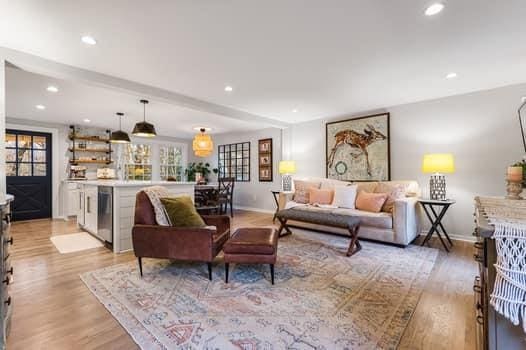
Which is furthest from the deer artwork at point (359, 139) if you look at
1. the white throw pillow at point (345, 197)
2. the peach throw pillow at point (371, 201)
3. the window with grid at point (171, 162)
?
the window with grid at point (171, 162)

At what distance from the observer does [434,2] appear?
1863 mm

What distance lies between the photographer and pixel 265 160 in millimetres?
6766

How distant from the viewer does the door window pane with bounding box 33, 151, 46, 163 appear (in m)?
5.64

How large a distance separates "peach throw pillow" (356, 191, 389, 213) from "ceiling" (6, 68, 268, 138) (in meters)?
3.14

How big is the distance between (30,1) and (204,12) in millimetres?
1288

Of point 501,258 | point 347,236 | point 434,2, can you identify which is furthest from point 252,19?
point 347,236

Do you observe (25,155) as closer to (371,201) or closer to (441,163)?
(371,201)

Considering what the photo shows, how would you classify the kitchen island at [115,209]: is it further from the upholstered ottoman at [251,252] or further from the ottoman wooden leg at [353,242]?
the ottoman wooden leg at [353,242]

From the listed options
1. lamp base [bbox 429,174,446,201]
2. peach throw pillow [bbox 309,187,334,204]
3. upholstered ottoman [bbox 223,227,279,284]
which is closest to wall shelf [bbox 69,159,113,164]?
peach throw pillow [bbox 309,187,334,204]

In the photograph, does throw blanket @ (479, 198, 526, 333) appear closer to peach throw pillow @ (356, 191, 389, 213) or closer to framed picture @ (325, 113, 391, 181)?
peach throw pillow @ (356, 191, 389, 213)

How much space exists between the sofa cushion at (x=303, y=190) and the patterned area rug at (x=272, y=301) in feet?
5.92

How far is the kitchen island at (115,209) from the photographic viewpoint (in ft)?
11.1

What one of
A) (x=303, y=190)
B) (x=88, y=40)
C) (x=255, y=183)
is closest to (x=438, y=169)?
(x=303, y=190)

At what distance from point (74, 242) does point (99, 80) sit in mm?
2531
